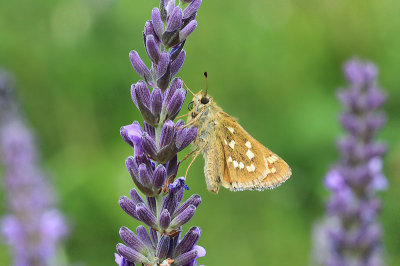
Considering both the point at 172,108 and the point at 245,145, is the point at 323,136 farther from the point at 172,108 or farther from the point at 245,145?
the point at 172,108

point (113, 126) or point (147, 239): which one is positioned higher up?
point (113, 126)

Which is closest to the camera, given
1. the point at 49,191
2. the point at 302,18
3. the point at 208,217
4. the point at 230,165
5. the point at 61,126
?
the point at 230,165

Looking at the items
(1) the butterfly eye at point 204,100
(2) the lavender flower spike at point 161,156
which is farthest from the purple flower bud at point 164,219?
(1) the butterfly eye at point 204,100

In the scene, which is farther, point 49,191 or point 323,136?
point 323,136

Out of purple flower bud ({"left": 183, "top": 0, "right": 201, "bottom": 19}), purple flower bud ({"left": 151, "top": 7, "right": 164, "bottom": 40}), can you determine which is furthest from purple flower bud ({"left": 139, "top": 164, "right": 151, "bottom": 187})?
purple flower bud ({"left": 183, "top": 0, "right": 201, "bottom": 19})

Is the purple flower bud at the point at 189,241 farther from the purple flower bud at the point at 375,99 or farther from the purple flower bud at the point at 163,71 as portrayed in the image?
the purple flower bud at the point at 375,99

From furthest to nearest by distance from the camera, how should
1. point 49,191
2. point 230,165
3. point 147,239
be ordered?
1. point 49,191
2. point 230,165
3. point 147,239

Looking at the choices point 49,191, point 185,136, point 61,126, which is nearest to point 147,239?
point 185,136

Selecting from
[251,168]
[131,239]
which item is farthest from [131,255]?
[251,168]
